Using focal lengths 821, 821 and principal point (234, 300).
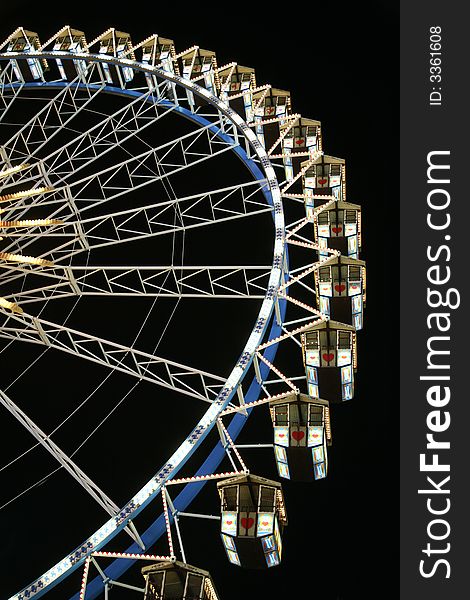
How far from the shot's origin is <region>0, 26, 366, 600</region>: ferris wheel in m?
17.0

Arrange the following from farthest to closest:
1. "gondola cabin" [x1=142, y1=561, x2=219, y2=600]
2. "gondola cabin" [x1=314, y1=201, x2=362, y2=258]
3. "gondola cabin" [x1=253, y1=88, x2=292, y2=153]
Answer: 1. "gondola cabin" [x1=253, y1=88, x2=292, y2=153]
2. "gondola cabin" [x1=314, y1=201, x2=362, y2=258]
3. "gondola cabin" [x1=142, y1=561, x2=219, y2=600]

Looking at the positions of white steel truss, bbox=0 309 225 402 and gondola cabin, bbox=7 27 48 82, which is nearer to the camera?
white steel truss, bbox=0 309 225 402

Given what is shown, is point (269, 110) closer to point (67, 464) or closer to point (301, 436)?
point (301, 436)

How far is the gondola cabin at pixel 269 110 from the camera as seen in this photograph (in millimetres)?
26484

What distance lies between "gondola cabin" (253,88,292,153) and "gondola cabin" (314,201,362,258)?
4.89 m

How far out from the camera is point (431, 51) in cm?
2692

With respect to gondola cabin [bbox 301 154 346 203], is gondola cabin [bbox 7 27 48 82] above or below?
above

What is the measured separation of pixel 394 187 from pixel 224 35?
12.8 metres

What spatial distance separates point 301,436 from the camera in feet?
58.4

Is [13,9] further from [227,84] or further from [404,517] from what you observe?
[404,517]

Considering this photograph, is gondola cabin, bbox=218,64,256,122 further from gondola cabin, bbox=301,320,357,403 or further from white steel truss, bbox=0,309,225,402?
gondola cabin, bbox=301,320,357,403

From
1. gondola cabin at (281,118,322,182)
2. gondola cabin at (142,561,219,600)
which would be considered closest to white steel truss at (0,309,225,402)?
gondola cabin at (142,561,219,600)

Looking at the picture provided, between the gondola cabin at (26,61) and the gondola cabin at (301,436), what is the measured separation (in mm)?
Result: 20067

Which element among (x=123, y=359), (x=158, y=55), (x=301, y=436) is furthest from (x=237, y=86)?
(x=301, y=436)
